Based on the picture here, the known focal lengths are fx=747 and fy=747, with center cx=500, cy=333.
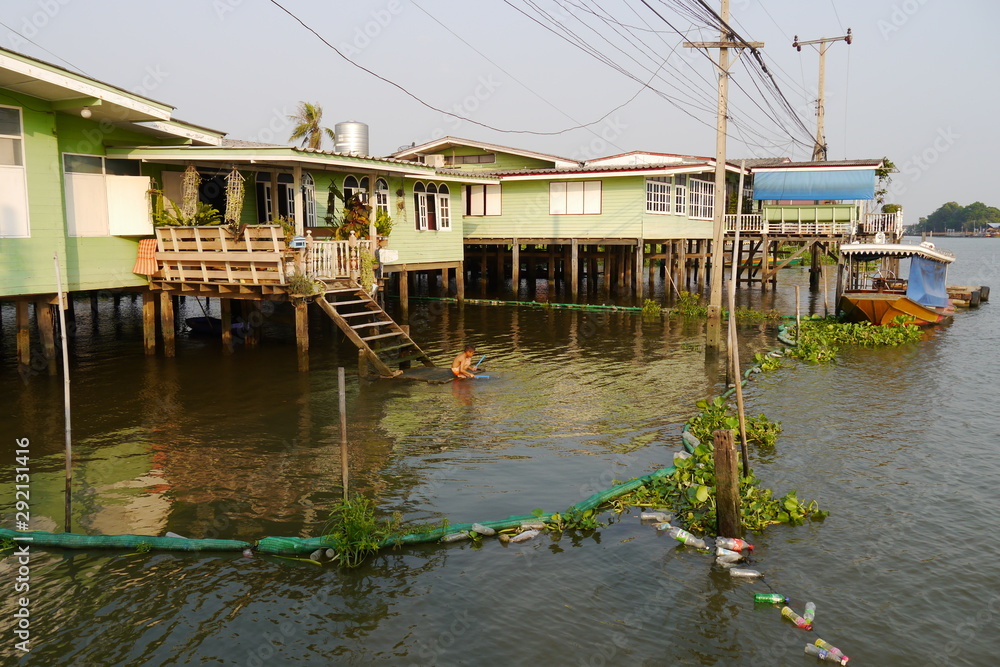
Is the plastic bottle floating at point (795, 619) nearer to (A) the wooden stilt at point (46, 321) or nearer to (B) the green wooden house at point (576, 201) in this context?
(A) the wooden stilt at point (46, 321)

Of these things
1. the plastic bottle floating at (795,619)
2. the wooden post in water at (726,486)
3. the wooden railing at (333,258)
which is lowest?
the plastic bottle floating at (795,619)

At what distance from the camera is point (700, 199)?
33.5 m

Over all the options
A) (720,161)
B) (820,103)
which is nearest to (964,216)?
(820,103)

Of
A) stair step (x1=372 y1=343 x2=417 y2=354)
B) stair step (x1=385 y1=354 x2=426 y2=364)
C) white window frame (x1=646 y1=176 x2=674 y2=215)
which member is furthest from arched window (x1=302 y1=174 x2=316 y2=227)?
white window frame (x1=646 y1=176 x2=674 y2=215)

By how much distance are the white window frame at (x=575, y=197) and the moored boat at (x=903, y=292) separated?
9.23 meters

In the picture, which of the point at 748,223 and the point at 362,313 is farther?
the point at 748,223

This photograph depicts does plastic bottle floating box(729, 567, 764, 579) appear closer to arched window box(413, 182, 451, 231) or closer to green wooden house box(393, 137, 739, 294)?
arched window box(413, 182, 451, 231)

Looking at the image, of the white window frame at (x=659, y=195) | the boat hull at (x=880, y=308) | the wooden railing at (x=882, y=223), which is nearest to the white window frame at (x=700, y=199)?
the white window frame at (x=659, y=195)

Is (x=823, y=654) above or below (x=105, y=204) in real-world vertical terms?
below

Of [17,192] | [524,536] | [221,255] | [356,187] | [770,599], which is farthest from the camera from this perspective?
[356,187]

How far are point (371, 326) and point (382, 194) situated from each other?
7.97 metres

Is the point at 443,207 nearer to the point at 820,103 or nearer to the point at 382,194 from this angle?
the point at 382,194

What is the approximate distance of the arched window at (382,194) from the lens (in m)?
22.6

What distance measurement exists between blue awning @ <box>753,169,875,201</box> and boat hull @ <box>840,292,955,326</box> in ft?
30.2
